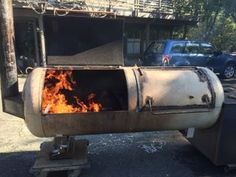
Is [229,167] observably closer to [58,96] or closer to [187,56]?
[58,96]

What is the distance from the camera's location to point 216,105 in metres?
4.53

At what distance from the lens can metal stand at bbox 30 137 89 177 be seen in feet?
14.2

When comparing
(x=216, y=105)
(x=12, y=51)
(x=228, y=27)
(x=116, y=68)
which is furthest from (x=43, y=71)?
(x=228, y=27)

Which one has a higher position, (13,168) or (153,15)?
(153,15)

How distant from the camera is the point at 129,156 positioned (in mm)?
5395

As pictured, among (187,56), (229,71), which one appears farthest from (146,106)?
(229,71)

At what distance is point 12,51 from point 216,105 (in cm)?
327

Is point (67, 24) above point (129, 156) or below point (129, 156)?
above

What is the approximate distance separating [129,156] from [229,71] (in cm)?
1025

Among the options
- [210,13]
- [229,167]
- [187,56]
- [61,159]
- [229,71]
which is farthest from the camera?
[210,13]

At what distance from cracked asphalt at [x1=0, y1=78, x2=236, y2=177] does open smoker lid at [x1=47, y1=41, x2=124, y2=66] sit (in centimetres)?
873

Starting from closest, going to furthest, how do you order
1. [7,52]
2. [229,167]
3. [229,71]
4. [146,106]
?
[146,106] < [7,52] < [229,167] < [229,71]

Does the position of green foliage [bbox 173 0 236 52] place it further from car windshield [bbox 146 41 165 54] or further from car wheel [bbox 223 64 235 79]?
car windshield [bbox 146 41 165 54]

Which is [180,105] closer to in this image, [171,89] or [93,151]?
[171,89]
